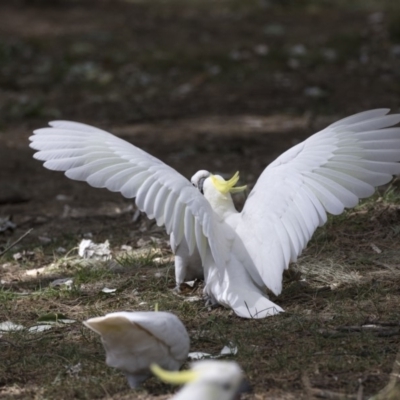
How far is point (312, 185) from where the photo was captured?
3.44m

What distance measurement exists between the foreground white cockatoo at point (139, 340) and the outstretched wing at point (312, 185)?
2.03 ft

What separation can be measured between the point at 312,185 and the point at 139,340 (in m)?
1.11

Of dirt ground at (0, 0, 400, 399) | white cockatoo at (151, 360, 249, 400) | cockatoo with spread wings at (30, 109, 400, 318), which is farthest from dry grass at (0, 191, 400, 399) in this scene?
white cockatoo at (151, 360, 249, 400)

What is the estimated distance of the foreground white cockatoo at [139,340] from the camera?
2613 mm

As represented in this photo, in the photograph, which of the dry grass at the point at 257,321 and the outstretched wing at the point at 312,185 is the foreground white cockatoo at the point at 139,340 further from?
the outstretched wing at the point at 312,185

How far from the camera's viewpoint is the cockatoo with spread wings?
329cm

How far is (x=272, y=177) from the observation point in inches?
139

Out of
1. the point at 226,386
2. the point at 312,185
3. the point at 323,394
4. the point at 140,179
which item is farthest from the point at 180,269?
the point at 226,386

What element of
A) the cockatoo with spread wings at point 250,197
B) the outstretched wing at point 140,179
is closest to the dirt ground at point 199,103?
the cockatoo with spread wings at point 250,197

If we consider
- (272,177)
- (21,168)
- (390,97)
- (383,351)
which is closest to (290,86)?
(390,97)

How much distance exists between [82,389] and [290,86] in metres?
6.11

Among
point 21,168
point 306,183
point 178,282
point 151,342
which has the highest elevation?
point 306,183

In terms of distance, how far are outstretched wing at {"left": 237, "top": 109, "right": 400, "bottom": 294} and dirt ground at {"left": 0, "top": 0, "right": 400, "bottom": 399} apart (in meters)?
0.27

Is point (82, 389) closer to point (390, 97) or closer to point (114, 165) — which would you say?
point (114, 165)
